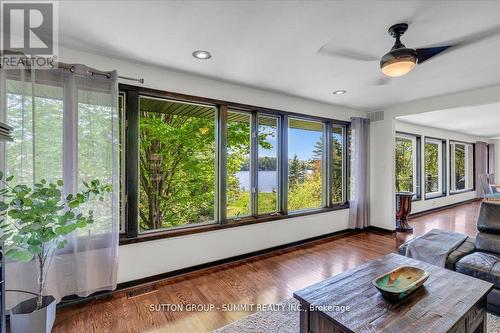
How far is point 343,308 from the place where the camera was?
4.58 feet

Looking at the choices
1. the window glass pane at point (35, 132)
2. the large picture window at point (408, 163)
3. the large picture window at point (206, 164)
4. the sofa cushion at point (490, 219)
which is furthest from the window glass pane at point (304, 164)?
the window glass pane at point (35, 132)

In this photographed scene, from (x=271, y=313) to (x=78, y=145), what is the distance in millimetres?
2341

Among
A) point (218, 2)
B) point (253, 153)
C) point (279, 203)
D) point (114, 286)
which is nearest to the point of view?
point (218, 2)

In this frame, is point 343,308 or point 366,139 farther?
point 366,139

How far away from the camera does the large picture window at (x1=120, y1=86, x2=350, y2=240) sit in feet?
8.87

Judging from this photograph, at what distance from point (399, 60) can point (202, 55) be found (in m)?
1.76

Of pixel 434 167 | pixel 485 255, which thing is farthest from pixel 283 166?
pixel 434 167

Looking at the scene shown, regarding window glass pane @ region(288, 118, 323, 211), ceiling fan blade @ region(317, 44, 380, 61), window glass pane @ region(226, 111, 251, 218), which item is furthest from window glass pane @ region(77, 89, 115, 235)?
window glass pane @ region(288, 118, 323, 211)

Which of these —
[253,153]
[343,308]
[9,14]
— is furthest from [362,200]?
[9,14]

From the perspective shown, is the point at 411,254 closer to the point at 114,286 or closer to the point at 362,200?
the point at 362,200

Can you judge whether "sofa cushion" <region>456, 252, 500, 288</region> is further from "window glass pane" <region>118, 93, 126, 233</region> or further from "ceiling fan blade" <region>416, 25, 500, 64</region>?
"window glass pane" <region>118, 93, 126, 233</region>

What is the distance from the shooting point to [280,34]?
1.99 m

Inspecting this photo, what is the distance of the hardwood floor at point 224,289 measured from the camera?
200cm

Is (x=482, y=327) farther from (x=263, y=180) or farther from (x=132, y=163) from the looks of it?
(x=132, y=163)
